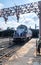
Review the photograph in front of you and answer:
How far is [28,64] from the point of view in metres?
12.1

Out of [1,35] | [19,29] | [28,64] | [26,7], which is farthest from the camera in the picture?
[1,35]

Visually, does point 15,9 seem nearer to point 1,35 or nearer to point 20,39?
point 20,39

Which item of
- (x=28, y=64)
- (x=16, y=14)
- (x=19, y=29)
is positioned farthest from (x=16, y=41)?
(x=28, y=64)

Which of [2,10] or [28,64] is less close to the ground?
[2,10]

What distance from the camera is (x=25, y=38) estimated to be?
33.9 metres

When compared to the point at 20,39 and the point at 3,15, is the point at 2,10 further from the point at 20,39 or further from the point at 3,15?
the point at 20,39

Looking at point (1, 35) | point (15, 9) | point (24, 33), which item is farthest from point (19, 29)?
point (1, 35)

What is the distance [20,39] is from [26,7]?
771cm

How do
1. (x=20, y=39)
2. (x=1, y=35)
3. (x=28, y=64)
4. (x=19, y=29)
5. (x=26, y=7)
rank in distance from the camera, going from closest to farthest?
(x=28, y=64), (x=20, y=39), (x=19, y=29), (x=26, y=7), (x=1, y=35)

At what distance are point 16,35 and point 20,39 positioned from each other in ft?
3.16

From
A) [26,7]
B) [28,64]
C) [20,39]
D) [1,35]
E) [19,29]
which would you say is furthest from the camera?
[1,35]

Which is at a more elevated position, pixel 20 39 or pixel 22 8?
pixel 22 8

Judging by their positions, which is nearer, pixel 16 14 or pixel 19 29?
pixel 19 29

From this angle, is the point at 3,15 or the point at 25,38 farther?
the point at 3,15
